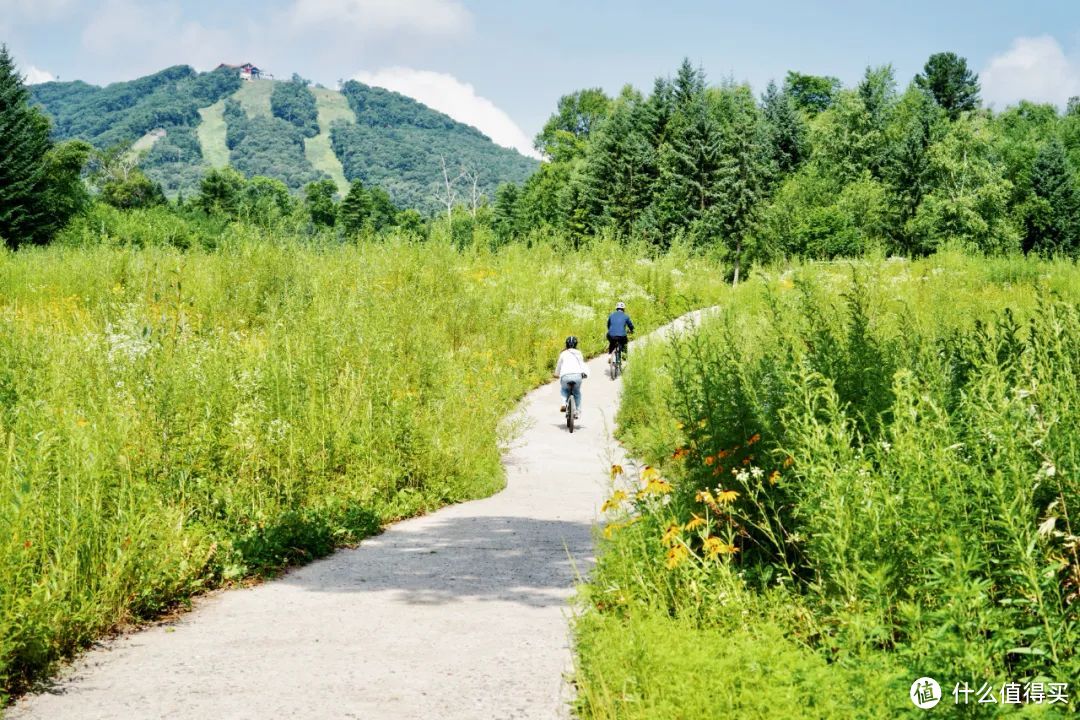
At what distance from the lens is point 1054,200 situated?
6188 cm

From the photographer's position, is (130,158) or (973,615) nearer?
(973,615)

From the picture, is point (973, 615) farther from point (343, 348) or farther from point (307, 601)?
point (343, 348)

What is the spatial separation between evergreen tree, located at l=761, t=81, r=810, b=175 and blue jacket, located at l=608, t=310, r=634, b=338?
172 ft

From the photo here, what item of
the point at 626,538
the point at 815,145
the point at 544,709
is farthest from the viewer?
the point at 815,145

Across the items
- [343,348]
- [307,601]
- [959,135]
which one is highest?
[959,135]

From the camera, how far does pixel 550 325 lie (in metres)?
22.5

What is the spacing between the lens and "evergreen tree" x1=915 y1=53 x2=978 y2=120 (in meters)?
77.1

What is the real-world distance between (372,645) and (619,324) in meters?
15.4

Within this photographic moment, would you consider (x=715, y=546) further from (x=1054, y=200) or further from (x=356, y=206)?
(x=356, y=206)

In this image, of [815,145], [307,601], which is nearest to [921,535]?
[307,601]

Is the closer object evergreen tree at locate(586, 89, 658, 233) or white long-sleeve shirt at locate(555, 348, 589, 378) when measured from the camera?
white long-sleeve shirt at locate(555, 348, 589, 378)

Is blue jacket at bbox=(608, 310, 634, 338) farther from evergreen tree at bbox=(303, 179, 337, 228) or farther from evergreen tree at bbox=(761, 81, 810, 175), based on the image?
evergreen tree at bbox=(303, 179, 337, 228)

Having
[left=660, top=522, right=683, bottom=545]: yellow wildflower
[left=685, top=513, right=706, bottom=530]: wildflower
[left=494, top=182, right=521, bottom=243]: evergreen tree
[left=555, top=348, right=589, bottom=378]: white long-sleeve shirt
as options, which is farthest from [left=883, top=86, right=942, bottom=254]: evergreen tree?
[left=660, top=522, right=683, bottom=545]: yellow wildflower

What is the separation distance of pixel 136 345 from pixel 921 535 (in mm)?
7241
